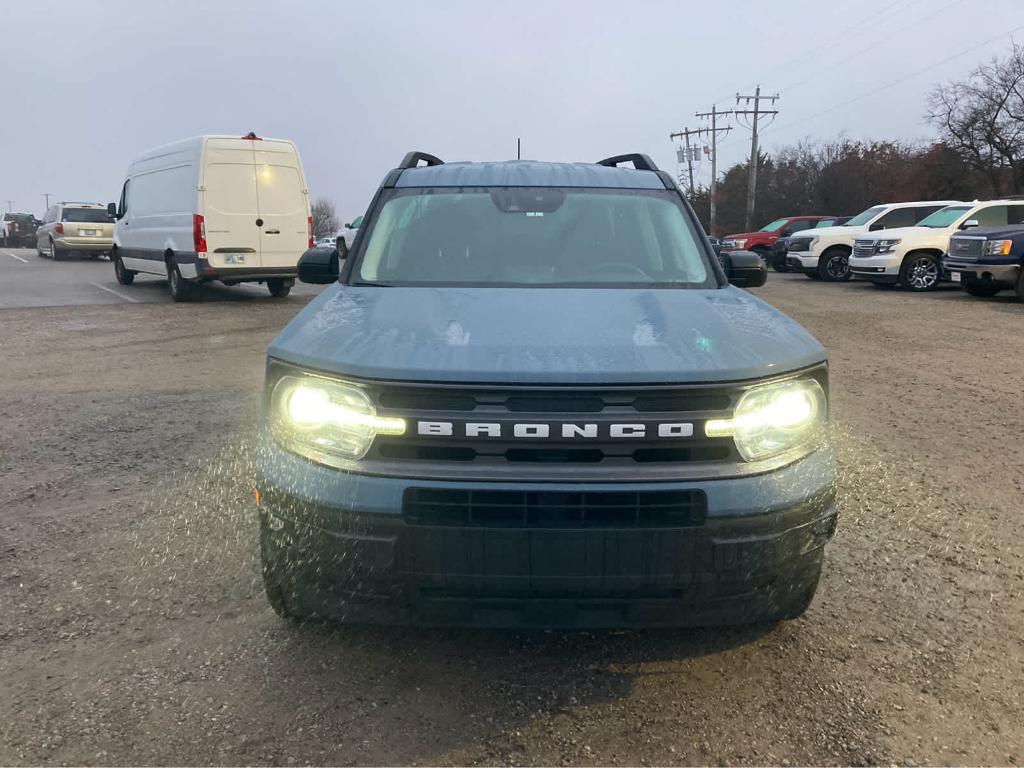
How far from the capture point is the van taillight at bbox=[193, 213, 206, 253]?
13344 mm

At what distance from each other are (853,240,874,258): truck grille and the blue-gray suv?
647 inches

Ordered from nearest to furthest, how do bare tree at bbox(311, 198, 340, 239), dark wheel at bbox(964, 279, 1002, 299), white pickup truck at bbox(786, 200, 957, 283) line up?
dark wheel at bbox(964, 279, 1002, 299), white pickup truck at bbox(786, 200, 957, 283), bare tree at bbox(311, 198, 340, 239)

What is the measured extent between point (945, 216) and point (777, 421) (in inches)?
A: 683

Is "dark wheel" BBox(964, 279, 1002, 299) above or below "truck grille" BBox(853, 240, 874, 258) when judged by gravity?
below

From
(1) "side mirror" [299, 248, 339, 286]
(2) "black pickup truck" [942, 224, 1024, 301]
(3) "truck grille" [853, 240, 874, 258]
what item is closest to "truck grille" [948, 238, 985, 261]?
(2) "black pickup truck" [942, 224, 1024, 301]

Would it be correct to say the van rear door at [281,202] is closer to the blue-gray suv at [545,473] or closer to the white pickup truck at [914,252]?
the white pickup truck at [914,252]

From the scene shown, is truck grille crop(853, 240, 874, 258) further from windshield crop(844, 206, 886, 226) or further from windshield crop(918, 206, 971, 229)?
windshield crop(844, 206, 886, 226)

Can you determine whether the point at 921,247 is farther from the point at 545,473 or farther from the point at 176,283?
the point at 545,473

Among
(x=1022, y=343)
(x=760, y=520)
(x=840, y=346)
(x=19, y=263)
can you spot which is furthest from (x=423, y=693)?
(x=19, y=263)

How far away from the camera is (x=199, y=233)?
13406mm

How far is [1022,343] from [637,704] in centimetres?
959

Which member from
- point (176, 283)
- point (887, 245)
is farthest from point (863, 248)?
point (176, 283)

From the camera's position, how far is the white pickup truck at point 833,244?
741 inches

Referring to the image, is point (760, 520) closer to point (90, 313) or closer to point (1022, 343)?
point (1022, 343)
